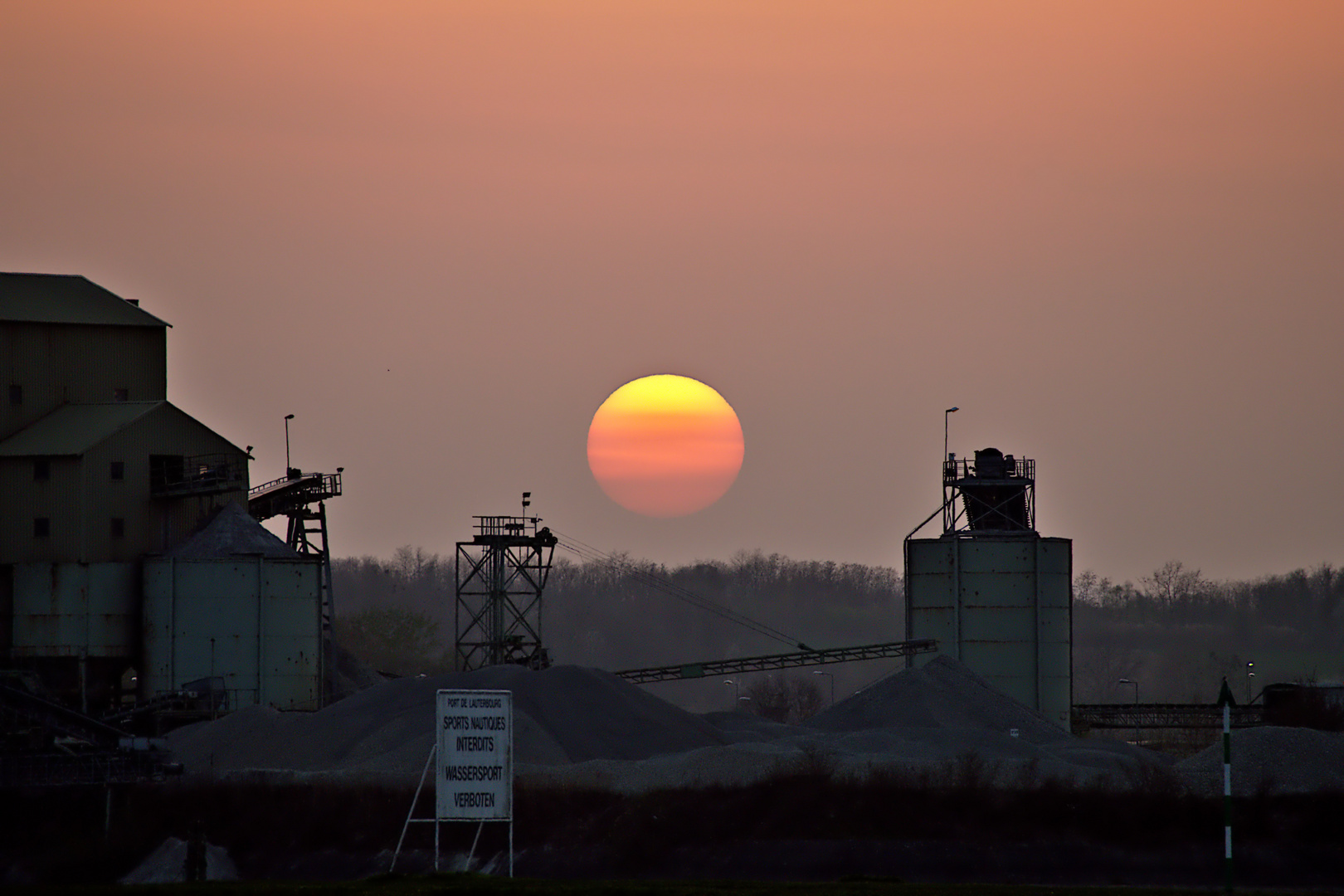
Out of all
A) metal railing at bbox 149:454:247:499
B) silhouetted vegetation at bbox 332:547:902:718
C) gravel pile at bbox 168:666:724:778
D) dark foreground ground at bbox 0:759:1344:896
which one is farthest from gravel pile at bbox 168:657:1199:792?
silhouetted vegetation at bbox 332:547:902:718

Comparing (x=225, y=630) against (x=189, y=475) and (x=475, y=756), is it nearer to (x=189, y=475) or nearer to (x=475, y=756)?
(x=189, y=475)

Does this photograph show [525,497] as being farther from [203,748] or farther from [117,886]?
[117,886]

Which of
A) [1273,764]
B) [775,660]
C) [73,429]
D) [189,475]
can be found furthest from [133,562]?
[1273,764]

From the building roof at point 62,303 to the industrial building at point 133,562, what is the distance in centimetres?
18

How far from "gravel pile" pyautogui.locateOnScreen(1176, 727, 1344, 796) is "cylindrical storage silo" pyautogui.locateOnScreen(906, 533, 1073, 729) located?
13.0 meters

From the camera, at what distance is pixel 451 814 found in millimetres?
33562

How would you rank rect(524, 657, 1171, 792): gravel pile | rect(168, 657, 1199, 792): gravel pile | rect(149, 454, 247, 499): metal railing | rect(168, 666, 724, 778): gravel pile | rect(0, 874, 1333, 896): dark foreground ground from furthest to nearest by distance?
1. rect(149, 454, 247, 499): metal railing
2. rect(168, 666, 724, 778): gravel pile
3. rect(168, 657, 1199, 792): gravel pile
4. rect(524, 657, 1171, 792): gravel pile
5. rect(0, 874, 1333, 896): dark foreground ground

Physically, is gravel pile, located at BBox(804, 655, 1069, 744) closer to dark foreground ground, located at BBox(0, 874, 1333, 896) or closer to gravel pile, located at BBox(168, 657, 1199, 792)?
gravel pile, located at BBox(168, 657, 1199, 792)

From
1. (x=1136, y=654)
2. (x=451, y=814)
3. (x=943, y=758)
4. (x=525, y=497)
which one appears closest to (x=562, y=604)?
(x=1136, y=654)

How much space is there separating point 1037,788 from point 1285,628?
382ft

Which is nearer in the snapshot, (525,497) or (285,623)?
(285,623)

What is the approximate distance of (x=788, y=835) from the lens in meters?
44.4

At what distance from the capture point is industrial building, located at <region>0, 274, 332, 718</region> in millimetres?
61469

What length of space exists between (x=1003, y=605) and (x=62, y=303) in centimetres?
3653
